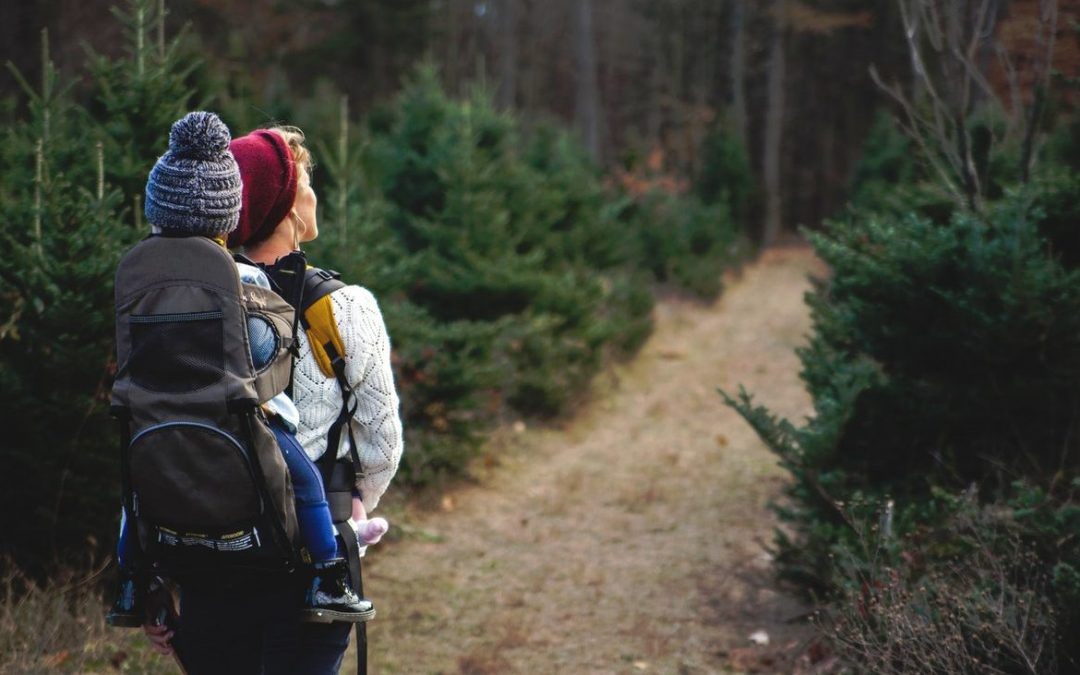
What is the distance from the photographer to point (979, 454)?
4.84 meters

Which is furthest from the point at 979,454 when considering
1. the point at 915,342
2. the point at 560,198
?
the point at 560,198

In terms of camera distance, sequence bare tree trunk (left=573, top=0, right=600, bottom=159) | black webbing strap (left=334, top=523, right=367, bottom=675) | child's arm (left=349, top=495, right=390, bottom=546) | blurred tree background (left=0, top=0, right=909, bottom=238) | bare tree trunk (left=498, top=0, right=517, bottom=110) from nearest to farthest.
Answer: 1. black webbing strap (left=334, top=523, right=367, bottom=675)
2. child's arm (left=349, top=495, right=390, bottom=546)
3. blurred tree background (left=0, top=0, right=909, bottom=238)
4. bare tree trunk (left=573, top=0, right=600, bottom=159)
5. bare tree trunk (left=498, top=0, right=517, bottom=110)

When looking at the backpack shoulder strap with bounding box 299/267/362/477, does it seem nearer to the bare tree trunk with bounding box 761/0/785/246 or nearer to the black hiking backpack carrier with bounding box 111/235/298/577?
the black hiking backpack carrier with bounding box 111/235/298/577

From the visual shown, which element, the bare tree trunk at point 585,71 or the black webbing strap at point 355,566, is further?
the bare tree trunk at point 585,71

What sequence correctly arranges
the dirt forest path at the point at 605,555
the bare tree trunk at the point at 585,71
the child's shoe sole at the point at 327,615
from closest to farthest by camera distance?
the child's shoe sole at the point at 327,615 → the dirt forest path at the point at 605,555 → the bare tree trunk at the point at 585,71

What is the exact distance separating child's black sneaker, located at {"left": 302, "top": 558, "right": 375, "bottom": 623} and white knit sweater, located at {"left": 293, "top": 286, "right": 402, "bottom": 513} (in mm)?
305

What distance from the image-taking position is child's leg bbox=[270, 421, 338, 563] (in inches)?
97.3

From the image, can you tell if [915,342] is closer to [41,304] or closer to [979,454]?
[979,454]

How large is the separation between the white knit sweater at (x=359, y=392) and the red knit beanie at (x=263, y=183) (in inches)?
11.0

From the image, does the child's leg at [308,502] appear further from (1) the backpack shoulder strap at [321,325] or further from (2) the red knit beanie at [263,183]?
(2) the red knit beanie at [263,183]

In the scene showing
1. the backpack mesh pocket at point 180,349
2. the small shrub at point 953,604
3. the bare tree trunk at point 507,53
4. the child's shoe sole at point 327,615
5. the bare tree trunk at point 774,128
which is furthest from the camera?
the bare tree trunk at point 507,53

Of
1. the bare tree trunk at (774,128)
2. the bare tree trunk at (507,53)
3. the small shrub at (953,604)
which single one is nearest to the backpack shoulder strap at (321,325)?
the small shrub at (953,604)

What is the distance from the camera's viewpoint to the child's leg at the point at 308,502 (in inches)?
97.3

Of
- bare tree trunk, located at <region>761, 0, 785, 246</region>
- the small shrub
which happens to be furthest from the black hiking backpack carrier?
bare tree trunk, located at <region>761, 0, 785, 246</region>
